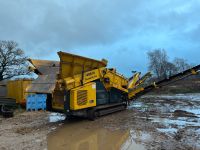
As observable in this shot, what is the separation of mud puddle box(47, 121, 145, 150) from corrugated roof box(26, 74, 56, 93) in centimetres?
165

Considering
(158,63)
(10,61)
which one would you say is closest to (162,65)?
(158,63)

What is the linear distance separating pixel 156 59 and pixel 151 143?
7141cm

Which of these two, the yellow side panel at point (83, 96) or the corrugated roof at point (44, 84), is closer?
the yellow side panel at point (83, 96)

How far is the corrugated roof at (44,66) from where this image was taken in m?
11.5

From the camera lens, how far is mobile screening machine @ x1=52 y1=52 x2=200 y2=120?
33.5 ft

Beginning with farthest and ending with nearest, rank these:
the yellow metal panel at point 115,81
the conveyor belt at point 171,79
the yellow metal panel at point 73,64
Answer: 1. the conveyor belt at point 171,79
2. the yellow metal panel at point 115,81
3. the yellow metal panel at point 73,64

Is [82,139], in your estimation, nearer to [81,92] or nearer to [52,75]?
[81,92]

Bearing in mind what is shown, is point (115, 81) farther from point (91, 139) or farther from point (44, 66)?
point (91, 139)

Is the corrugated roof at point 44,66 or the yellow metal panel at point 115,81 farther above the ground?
the corrugated roof at point 44,66

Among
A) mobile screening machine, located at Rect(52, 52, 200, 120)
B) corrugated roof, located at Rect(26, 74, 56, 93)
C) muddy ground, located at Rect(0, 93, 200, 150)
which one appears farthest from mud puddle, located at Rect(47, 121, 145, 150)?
corrugated roof, located at Rect(26, 74, 56, 93)

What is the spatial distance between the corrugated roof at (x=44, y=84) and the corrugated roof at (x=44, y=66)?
1.34 ft

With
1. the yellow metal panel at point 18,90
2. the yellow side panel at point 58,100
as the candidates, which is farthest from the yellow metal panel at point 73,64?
the yellow metal panel at point 18,90

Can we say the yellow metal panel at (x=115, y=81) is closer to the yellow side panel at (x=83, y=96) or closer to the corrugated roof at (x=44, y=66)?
the yellow side panel at (x=83, y=96)

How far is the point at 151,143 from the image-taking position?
7.03 m
